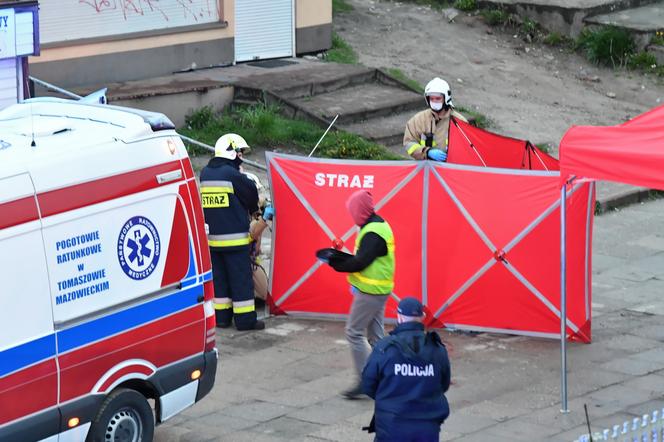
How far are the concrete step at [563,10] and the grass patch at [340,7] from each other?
275cm

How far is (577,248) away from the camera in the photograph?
11383mm

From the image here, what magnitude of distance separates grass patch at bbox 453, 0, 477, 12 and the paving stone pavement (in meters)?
11.0

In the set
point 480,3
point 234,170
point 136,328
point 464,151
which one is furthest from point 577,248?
point 480,3

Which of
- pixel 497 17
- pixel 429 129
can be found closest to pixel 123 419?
pixel 429 129

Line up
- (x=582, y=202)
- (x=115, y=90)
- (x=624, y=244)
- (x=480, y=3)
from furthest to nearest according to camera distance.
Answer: (x=480, y=3)
(x=115, y=90)
(x=624, y=244)
(x=582, y=202)

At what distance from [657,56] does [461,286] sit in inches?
438

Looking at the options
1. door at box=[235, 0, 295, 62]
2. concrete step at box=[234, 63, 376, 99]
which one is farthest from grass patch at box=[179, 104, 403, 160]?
door at box=[235, 0, 295, 62]

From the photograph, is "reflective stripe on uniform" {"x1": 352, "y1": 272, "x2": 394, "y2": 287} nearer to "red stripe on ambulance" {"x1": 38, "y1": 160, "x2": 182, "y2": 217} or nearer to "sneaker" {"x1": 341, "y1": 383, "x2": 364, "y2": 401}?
"sneaker" {"x1": 341, "y1": 383, "x2": 364, "y2": 401}

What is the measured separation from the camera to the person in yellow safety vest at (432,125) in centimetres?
1326

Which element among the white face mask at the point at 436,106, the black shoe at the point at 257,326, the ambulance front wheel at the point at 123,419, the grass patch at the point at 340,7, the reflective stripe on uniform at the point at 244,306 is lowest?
the black shoe at the point at 257,326

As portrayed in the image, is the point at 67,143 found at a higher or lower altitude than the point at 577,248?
Answer: higher

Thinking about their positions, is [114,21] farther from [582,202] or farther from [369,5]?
[582,202]

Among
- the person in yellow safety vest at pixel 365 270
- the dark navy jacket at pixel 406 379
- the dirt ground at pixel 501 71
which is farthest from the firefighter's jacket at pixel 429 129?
the dark navy jacket at pixel 406 379

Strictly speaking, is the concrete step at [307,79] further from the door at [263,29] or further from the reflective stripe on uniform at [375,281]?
the reflective stripe on uniform at [375,281]
